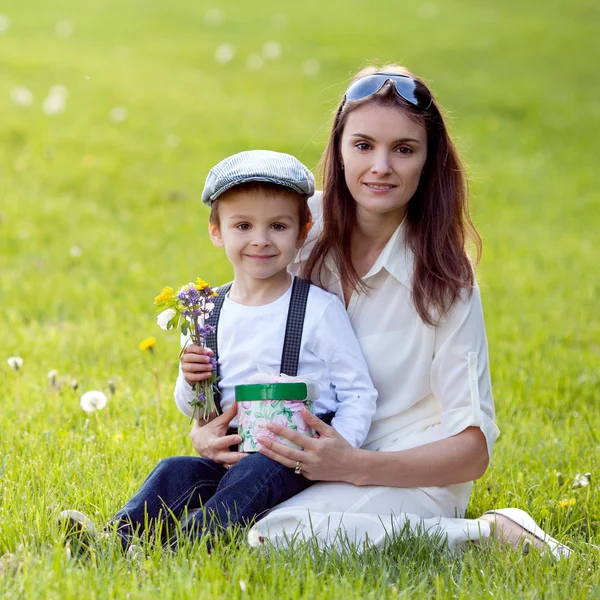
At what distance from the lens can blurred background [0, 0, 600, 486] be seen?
5.47 meters

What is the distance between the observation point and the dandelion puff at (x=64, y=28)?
48.8 ft

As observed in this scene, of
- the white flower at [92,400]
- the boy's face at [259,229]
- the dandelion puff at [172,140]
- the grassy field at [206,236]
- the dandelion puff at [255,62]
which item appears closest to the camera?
the grassy field at [206,236]

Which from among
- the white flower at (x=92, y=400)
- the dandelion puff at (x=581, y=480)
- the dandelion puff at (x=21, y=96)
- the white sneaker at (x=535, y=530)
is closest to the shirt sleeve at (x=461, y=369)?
the white sneaker at (x=535, y=530)

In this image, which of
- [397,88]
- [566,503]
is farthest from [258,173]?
[566,503]

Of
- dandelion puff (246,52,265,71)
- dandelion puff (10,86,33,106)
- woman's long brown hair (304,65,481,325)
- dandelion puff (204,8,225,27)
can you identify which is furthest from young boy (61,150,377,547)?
dandelion puff (204,8,225,27)

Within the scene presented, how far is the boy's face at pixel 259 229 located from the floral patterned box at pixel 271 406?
1.45 feet

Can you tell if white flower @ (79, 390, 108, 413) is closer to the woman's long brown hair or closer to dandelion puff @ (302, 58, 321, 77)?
the woman's long brown hair

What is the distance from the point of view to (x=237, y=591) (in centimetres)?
244

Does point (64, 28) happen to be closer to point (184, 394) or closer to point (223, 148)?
point (223, 148)

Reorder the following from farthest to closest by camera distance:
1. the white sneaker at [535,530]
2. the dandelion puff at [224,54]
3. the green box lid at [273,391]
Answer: the dandelion puff at [224,54]
the white sneaker at [535,530]
the green box lid at [273,391]

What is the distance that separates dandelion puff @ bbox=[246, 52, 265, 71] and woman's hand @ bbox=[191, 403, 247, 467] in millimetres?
11481

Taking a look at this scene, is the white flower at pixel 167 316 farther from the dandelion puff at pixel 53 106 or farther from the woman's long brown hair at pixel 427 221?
the dandelion puff at pixel 53 106

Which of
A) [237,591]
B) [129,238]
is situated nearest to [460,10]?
[129,238]

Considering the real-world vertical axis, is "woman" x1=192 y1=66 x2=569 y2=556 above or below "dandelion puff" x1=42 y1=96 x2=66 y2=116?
below
